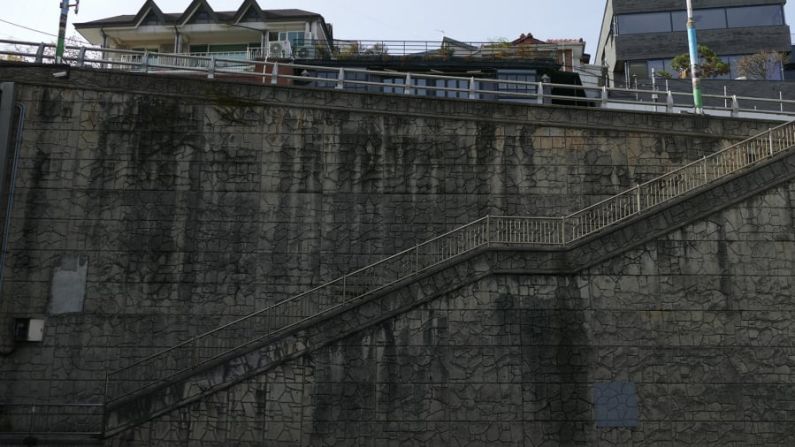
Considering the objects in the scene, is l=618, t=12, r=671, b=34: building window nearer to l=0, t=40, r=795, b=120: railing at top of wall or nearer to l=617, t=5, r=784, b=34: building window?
l=617, t=5, r=784, b=34: building window

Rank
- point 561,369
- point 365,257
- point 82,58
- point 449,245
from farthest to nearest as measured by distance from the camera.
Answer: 1. point 82,58
2. point 365,257
3. point 449,245
4. point 561,369

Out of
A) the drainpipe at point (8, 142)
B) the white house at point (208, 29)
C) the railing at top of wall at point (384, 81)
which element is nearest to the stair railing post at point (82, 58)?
the railing at top of wall at point (384, 81)

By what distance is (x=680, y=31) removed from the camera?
3916 cm

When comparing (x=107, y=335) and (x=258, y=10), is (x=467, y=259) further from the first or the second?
(x=258, y=10)

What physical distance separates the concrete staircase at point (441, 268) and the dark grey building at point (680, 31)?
19.5m

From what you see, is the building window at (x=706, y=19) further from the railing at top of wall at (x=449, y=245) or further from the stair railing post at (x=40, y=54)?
the stair railing post at (x=40, y=54)

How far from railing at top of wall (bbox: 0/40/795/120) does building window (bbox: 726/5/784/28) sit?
7658mm

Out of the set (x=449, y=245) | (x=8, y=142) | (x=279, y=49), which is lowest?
(x=449, y=245)

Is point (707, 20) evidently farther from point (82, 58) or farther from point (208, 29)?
point (82, 58)

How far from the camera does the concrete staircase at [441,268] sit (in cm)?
1636

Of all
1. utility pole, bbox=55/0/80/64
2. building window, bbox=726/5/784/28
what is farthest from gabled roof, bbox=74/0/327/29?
building window, bbox=726/5/784/28

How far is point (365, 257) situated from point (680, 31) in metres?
26.5

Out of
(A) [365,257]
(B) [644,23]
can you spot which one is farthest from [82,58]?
(B) [644,23]

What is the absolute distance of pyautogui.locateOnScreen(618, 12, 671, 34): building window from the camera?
3944cm
